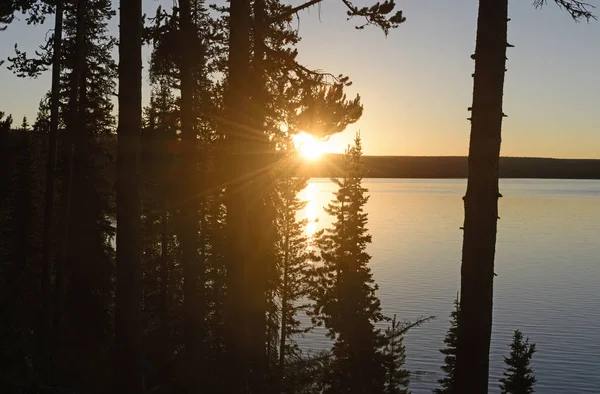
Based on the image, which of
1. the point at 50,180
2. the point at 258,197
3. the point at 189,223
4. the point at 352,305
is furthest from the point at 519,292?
the point at 50,180

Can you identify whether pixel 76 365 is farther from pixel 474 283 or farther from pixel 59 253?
pixel 474 283

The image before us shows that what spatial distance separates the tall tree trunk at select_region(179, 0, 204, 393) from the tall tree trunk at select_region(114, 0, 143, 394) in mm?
5350

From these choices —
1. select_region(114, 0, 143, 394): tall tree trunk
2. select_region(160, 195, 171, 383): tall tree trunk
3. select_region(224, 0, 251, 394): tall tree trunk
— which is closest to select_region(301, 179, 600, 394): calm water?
select_region(160, 195, 171, 383): tall tree trunk

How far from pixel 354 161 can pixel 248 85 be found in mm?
20630

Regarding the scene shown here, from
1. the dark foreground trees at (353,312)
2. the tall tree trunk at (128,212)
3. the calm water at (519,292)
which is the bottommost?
the calm water at (519,292)

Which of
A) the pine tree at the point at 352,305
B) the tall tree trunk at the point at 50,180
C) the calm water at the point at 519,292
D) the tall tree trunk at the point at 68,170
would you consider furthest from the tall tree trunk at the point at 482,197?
the calm water at the point at 519,292

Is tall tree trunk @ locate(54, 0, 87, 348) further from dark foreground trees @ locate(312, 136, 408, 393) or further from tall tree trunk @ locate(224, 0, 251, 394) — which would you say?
dark foreground trees @ locate(312, 136, 408, 393)

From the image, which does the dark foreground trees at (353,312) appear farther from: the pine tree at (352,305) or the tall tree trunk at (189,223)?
the tall tree trunk at (189,223)

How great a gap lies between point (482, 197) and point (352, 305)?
18.0 meters

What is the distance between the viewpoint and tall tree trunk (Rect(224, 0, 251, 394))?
10.5 metres

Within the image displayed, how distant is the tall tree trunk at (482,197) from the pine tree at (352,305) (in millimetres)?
15623

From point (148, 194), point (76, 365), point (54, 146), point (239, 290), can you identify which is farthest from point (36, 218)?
point (239, 290)

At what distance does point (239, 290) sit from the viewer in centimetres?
1098

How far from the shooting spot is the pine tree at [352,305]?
2239 centimetres
